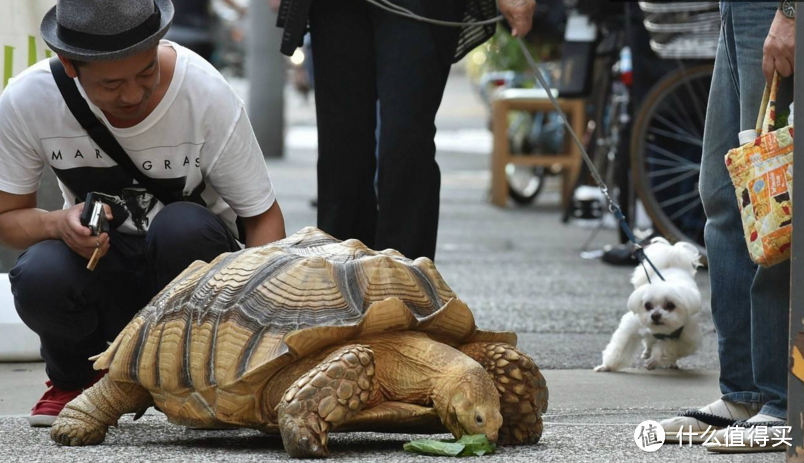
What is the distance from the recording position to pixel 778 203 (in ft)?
8.86

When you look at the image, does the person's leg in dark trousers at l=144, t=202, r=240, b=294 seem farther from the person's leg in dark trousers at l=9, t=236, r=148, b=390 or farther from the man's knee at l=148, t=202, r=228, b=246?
the person's leg in dark trousers at l=9, t=236, r=148, b=390

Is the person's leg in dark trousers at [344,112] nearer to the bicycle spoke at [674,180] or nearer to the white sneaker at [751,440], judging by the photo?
the white sneaker at [751,440]

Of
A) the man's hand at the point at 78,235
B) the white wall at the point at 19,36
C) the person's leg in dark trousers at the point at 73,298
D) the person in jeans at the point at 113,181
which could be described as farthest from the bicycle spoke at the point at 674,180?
the man's hand at the point at 78,235

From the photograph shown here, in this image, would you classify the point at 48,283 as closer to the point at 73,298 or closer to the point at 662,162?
the point at 73,298

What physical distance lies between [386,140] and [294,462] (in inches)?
57.2

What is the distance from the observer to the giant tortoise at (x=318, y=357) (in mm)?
2688

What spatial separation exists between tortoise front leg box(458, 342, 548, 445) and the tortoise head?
119 mm

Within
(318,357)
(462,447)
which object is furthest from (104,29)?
(462,447)

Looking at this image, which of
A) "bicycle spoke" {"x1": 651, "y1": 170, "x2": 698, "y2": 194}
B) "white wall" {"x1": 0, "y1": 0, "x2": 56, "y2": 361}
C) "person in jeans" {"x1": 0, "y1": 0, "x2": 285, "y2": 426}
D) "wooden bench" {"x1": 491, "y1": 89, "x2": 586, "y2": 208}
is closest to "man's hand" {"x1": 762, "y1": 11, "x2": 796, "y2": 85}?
"person in jeans" {"x1": 0, "y1": 0, "x2": 285, "y2": 426}

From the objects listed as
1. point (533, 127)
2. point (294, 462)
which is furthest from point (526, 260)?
point (294, 462)

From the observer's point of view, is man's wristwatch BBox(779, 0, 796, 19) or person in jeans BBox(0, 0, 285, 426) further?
person in jeans BBox(0, 0, 285, 426)

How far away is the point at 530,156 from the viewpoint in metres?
10.2

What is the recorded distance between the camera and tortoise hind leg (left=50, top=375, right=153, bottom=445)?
3041 mm

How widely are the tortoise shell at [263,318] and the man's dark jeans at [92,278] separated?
11.2 inches
